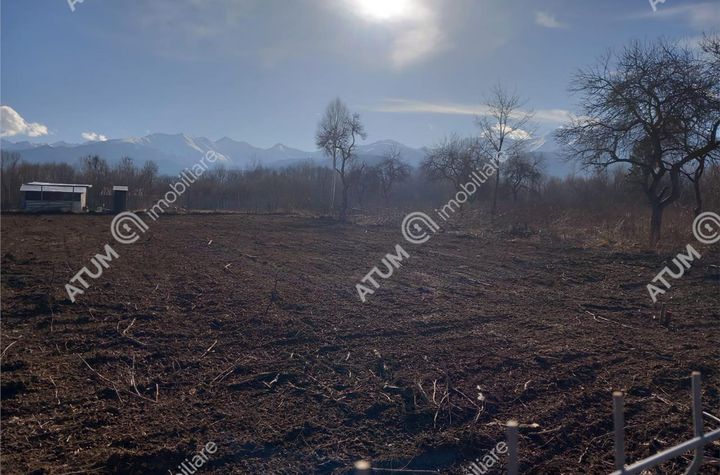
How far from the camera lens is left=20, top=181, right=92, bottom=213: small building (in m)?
23.7

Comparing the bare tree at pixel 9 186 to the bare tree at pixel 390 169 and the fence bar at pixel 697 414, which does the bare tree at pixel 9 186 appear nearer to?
the bare tree at pixel 390 169

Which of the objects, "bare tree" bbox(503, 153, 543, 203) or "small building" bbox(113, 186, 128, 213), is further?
"bare tree" bbox(503, 153, 543, 203)

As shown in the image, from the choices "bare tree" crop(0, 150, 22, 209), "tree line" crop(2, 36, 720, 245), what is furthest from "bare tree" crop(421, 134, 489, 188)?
"bare tree" crop(0, 150, 22, 209)

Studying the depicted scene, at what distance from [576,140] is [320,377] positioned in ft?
43.8

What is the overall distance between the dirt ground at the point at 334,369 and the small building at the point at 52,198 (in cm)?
1814

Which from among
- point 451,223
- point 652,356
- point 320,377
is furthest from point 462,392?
point 451,223

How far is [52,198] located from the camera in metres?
24.3

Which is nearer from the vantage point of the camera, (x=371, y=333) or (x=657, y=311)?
(x=371, y=333)

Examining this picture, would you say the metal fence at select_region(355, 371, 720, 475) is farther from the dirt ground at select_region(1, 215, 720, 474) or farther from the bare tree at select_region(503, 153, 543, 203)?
the bare tree at select_region(503, 153, 543, 203)

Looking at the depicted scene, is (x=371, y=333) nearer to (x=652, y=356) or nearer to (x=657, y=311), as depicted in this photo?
(x=652, y=356)

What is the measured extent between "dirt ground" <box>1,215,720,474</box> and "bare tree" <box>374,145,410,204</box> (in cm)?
3557

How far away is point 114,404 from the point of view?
3383 mm

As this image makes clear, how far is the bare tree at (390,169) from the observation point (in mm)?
43344

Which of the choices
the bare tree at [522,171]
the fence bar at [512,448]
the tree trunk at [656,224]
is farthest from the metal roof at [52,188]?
the bare tree at [522,171]
